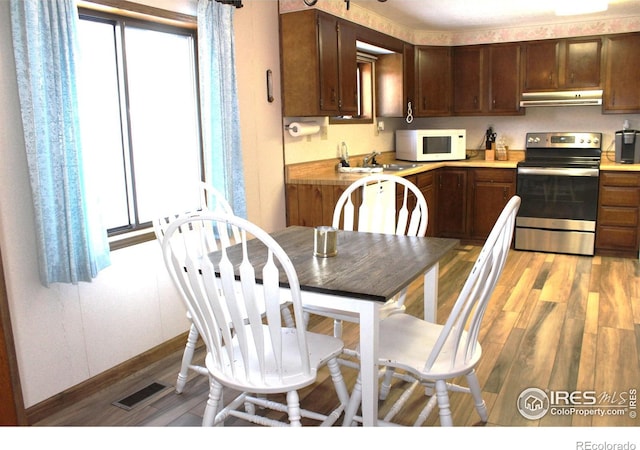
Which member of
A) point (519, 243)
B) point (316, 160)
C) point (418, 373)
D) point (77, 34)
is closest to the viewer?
point (418, 373)

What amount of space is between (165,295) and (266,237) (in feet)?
5.66

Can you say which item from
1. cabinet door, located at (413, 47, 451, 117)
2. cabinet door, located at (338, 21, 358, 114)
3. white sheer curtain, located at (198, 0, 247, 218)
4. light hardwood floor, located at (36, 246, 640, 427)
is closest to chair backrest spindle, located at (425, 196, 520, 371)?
light hardwood floor, located at (36, 246, 640, 427)

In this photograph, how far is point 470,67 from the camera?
5.89 metres

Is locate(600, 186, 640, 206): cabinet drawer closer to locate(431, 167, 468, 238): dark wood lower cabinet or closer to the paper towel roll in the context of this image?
locate(431, 167, 468, 238): dark wood lower cabinet

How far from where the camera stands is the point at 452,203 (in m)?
5.83

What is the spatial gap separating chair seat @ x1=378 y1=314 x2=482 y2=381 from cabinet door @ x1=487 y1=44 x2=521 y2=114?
13.4ft

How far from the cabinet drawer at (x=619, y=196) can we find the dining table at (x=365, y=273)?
338cm

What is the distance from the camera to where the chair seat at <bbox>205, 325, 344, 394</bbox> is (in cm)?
180

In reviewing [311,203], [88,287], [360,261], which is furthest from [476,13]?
[88,287]

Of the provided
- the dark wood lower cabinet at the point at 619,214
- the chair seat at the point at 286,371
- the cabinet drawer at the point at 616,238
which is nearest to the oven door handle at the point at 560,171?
the dark wood lower cabinet at the point at 619,214

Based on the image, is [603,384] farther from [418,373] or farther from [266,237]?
[266,237]

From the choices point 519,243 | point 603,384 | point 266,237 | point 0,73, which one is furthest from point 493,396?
point 519,243

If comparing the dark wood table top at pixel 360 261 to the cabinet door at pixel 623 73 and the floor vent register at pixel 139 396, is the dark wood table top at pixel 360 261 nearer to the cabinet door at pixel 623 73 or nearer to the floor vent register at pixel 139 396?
the floor vent register at pixel 139 396

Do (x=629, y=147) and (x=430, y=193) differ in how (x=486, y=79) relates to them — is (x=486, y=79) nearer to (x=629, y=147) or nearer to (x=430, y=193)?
(x=430, y=193)
